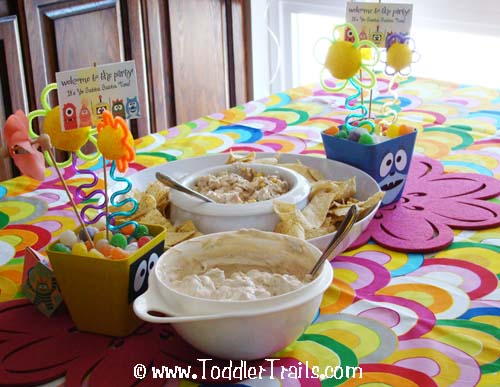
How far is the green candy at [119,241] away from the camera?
942 millimetres

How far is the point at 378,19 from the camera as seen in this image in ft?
4.81

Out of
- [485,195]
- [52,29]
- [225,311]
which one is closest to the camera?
[225,311]

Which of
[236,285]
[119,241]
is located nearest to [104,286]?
[119,241]

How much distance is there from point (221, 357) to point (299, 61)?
2.86 metres

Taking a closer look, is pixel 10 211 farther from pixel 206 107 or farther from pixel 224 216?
pixel 206 107

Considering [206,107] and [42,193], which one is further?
[206,107]

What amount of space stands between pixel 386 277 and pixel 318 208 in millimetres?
161

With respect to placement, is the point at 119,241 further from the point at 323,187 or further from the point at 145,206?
the point at 323,187

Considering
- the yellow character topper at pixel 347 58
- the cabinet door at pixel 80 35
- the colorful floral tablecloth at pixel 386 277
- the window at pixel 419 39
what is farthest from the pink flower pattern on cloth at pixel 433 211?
the cabinet door at pixel 80 35

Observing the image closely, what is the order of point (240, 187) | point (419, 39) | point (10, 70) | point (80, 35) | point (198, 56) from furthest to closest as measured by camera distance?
1. point (198, 56)
2. point (419, 39)
3. point (80, 35)
4. point (10, 70)
5. point (240, 187)

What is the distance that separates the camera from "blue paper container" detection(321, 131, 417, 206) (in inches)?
50.7

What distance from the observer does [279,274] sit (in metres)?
0.94

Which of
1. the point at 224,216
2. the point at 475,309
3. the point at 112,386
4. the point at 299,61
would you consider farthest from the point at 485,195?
the point at 299,61

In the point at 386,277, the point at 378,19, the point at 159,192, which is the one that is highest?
the point at 378,19
